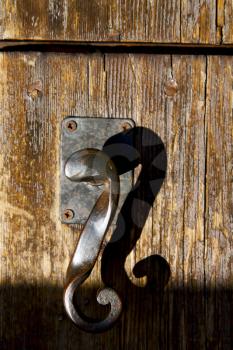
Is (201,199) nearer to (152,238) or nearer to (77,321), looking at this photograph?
(152,238)

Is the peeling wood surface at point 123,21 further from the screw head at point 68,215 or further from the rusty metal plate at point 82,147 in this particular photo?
the screw head at point 68,215

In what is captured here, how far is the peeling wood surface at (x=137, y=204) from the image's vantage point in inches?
55.2

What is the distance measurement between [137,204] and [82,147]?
0.17 metres

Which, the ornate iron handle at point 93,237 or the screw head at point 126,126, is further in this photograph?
the screw head at point 126,126

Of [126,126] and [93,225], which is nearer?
[93,225]

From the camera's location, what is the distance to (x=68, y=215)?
1410mm

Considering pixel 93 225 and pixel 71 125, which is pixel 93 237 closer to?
pixel 93 225

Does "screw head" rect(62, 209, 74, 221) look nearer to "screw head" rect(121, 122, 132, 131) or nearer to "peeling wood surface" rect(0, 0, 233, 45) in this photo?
"screw head" rect(121, 122, 132, 131)

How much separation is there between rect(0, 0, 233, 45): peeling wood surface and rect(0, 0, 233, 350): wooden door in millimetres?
43

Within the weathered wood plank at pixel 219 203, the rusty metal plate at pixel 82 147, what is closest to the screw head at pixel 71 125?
the rusty metal plate at pixel 82 147

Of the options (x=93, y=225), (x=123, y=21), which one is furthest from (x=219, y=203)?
(x=123, y=21)

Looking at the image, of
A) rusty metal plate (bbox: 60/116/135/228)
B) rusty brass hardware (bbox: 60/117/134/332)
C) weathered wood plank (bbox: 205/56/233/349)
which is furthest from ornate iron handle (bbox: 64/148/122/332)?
weathered wood plank (bbox: 205/56/233/349)

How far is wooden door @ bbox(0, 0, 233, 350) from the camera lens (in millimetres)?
1400

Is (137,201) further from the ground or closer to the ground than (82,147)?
closer to the ground
